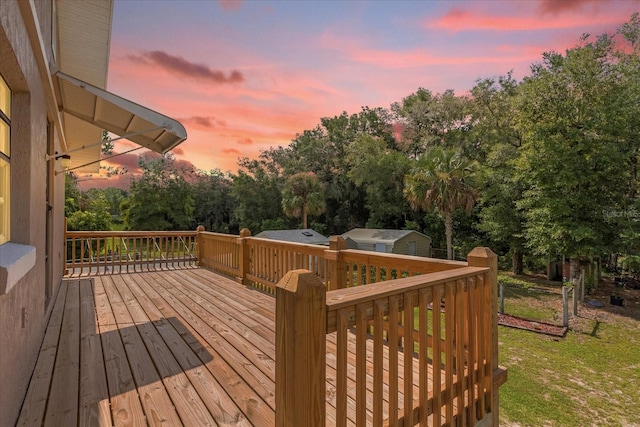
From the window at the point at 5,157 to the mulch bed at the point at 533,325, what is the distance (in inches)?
491

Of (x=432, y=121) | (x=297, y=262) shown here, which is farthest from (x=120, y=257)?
(x=432, y=121)

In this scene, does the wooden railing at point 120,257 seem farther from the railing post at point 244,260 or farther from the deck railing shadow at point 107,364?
the deck railing shadow at point 107,364

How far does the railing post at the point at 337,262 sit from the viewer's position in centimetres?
363

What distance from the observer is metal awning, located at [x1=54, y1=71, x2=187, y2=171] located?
156 inches

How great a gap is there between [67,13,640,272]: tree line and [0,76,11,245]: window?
15.7 m

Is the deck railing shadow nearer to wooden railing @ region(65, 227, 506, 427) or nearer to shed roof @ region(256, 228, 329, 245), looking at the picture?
wooden railing @ region(65, 227, 506, 427)

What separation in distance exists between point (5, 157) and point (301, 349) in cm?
209

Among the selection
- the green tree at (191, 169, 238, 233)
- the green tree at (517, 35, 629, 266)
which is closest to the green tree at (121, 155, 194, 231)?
the green tree at (191, 169, 238, 233)

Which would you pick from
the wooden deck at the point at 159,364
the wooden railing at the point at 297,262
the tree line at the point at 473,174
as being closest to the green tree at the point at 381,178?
the tree line at the point at 473,174

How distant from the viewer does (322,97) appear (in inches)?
510

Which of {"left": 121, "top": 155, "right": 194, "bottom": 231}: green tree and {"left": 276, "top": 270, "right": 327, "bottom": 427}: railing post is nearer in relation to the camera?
{"left": 276, "top": 270, "right": 327, "bottom": 427}: railing post

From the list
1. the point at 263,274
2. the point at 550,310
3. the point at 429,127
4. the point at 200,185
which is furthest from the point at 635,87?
the point at 200,185

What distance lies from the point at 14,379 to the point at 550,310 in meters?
15.2

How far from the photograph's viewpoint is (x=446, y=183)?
17172 mm
